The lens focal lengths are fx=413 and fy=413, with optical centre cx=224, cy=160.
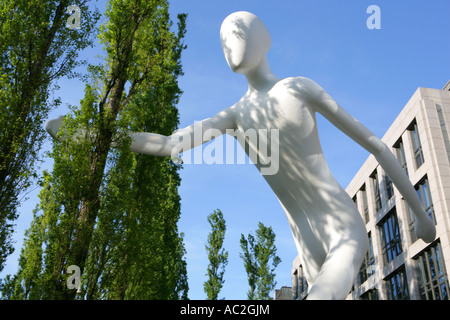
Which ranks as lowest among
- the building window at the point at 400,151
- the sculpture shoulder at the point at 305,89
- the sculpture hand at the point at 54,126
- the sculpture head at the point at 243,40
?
the sculpture hand at the point at 54,126

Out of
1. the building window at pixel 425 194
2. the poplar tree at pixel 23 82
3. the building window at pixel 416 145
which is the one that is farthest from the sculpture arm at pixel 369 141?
the building window at pixel 416 145

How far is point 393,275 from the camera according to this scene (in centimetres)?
1847

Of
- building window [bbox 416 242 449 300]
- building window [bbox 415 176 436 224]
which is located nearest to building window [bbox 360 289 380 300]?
building window [bbox 416 242 449 300]

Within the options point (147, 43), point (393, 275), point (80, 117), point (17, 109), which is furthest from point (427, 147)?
point (17, 109)

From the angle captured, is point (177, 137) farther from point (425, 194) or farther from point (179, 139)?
point (425, 194)

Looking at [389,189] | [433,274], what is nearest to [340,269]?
[433,274]

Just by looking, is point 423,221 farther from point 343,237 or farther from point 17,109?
point 17,109

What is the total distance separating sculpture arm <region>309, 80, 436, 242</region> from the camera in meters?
2.91

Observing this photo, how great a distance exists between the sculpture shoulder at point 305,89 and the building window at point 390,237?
16749mm

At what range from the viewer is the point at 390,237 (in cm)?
1877

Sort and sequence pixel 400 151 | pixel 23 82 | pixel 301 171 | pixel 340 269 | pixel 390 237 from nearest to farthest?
1. pixel 340 269
2. pixel 301 171
3. pixel 23 82
4. pixel 400 151
5. pixel 390 237

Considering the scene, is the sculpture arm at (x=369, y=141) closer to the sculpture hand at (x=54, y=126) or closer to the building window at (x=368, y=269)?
the sculpture hand at (x=54, y=126)

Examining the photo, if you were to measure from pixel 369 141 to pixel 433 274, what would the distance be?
14452mm

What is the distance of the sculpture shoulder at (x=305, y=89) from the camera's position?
2.90 m
